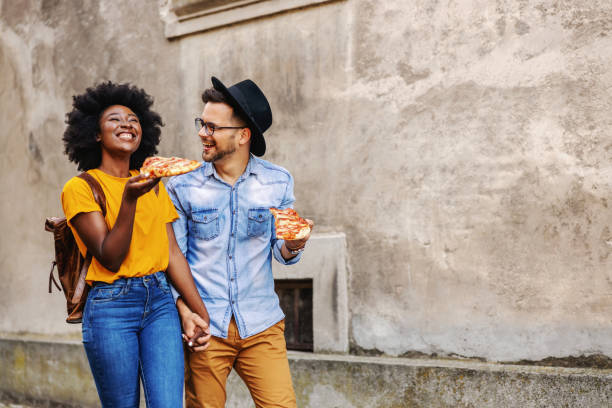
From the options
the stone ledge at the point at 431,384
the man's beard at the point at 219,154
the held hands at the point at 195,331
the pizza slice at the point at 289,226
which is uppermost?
the man's beard at the point at 219,154

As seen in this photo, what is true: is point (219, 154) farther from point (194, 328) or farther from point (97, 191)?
point (194, 328)

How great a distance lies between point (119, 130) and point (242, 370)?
127 centimetres

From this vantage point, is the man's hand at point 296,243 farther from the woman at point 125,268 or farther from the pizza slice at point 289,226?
the woman at point 125,268

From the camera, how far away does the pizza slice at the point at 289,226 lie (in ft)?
9.18

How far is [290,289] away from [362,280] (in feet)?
2.36

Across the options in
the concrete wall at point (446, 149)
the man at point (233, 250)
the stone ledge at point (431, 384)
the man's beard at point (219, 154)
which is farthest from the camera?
the concrete wall at point (446, 149)

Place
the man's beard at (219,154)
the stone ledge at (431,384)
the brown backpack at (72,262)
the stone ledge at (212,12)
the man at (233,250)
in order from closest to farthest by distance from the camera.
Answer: the brown backpack at (72,262) → the man at (233,250) → the man's beard at (219,154) → the stone ledge at (431,384) → the stone ledge at (212,12)

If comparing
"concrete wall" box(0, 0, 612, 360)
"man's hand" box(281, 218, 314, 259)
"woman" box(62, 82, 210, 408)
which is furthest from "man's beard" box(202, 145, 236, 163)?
"concrete wall" box(0, 0, 612, 360)

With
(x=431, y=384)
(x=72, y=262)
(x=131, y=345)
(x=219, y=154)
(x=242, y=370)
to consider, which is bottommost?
(x=431, y=384)

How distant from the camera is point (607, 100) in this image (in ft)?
13.2

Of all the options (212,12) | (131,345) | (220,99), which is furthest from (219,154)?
(212,12)

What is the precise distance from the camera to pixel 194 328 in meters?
A: 2.88

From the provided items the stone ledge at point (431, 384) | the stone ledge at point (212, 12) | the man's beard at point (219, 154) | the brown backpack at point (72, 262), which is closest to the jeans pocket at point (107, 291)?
the brown backpack at point (72, 262)

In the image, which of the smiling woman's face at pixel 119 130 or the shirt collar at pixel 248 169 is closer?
the smiling woman's face at pixel 119 130
